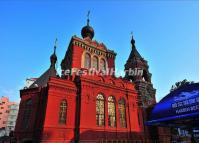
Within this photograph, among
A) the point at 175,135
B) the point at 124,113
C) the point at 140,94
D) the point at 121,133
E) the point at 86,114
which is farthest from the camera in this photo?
the point at 175,135

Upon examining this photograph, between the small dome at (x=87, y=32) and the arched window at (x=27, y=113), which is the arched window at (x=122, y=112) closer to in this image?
the arched window at (x=27, y=113)

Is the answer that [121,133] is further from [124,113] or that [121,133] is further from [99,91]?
[99,91]

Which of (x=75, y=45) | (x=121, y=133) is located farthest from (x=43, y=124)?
(x=75, y=45)

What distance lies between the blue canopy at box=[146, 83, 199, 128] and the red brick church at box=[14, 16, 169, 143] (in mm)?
9493

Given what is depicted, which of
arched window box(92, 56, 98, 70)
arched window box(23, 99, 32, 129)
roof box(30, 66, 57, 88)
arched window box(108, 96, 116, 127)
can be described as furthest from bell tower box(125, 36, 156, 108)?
arched window box(23, 99, 32, 129)

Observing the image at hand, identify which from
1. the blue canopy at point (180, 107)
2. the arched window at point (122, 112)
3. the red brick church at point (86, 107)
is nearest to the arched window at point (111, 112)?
the red brick church at point (86, 107)

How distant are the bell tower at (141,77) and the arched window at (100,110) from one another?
781 cm

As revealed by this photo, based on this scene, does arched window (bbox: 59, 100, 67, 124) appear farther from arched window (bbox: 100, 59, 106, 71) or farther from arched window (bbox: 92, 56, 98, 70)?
arched window (bbox: 100, 59, 106, 71)

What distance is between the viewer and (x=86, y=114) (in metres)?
21.3

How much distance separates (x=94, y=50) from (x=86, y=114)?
12063 millimetres

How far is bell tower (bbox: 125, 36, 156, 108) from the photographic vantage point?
30016 mm

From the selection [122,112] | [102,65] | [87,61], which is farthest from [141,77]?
[87,61]

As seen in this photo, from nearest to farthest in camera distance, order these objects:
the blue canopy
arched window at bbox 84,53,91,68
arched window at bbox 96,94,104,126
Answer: the blue canopy < arched window at bbox 96,94,104,126 < arched window at bbox 84,53,91,68

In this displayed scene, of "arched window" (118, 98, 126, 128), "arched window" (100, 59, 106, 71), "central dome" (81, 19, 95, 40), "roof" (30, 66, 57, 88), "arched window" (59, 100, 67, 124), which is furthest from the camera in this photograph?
"central dome" (81, 19, 95, 40)
